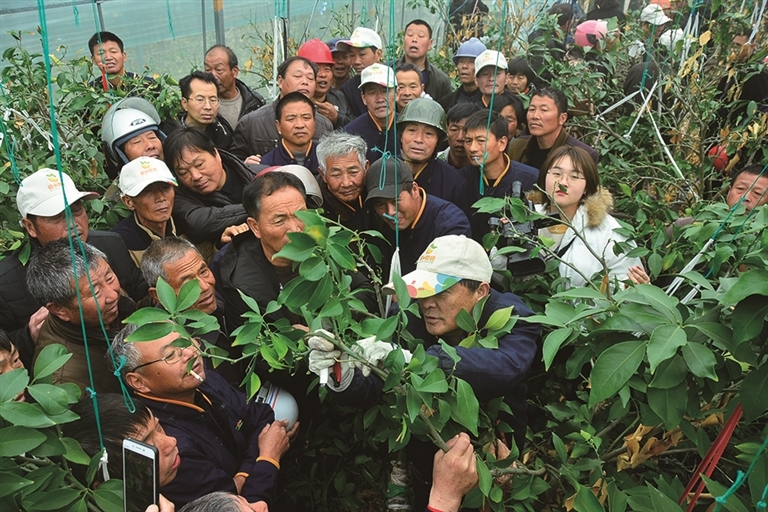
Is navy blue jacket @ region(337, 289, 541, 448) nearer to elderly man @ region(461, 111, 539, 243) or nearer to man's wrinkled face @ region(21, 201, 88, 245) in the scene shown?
elderly man @ region(461, 111, 539, 243)

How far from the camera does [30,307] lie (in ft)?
8.22

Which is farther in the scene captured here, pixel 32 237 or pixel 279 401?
pixel 32 237

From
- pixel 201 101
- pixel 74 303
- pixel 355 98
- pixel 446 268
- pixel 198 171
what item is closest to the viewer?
pixel 446 268

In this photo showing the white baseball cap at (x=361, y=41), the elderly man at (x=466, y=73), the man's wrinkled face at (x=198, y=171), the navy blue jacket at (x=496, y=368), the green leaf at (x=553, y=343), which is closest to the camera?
the green leaf at (x=553, y=343)

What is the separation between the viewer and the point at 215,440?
195 centimetres

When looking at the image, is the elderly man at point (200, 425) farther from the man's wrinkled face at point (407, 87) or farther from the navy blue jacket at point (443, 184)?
the man's wrinkled face at point (407, 87)

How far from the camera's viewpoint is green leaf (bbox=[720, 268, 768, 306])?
3.39 feet

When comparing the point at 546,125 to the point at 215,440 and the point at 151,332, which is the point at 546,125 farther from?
the point at 151,332

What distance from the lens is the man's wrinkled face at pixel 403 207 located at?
2574 mm

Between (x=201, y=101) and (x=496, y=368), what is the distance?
2.78 meters

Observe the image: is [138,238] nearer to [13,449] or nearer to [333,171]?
[333,171]

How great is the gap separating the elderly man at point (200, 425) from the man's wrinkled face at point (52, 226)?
788 mm

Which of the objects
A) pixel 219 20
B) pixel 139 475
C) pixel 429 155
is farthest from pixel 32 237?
pixel 219 20

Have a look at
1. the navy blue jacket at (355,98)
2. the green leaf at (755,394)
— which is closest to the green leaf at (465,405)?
the green leaf at (755,394)
